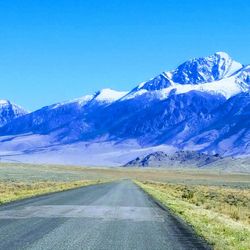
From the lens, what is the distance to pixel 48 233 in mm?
19641

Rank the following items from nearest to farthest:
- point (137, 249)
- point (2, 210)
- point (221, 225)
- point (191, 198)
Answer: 1. point (137, 249)
2. point (221, 225)
3. point (2, 210)
4. point (191, 198)

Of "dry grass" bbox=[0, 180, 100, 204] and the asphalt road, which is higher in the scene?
"dry grass" bbox=[0, 180, 100, 204]

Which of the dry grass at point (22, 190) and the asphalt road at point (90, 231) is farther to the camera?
the dry grass at point (22, 190)

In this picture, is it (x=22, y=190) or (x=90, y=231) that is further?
(x=22, y=190)

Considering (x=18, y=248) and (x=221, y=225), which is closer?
(x=18, y=248)

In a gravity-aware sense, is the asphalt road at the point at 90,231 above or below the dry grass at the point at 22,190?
below

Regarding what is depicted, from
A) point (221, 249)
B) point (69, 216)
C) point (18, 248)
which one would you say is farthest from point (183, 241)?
point (69, 216)

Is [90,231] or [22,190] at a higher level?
[22,190]

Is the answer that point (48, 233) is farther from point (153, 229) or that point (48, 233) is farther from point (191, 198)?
point (191, 198)

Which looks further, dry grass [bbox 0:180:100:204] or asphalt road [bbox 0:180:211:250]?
dry grass [bbox 0:180:100:204]

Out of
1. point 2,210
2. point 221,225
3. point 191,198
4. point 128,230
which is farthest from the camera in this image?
point 191,198

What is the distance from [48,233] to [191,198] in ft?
119

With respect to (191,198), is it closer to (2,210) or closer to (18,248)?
(2,210)

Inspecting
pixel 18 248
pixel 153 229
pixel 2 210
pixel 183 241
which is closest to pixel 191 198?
pixel 2 210
